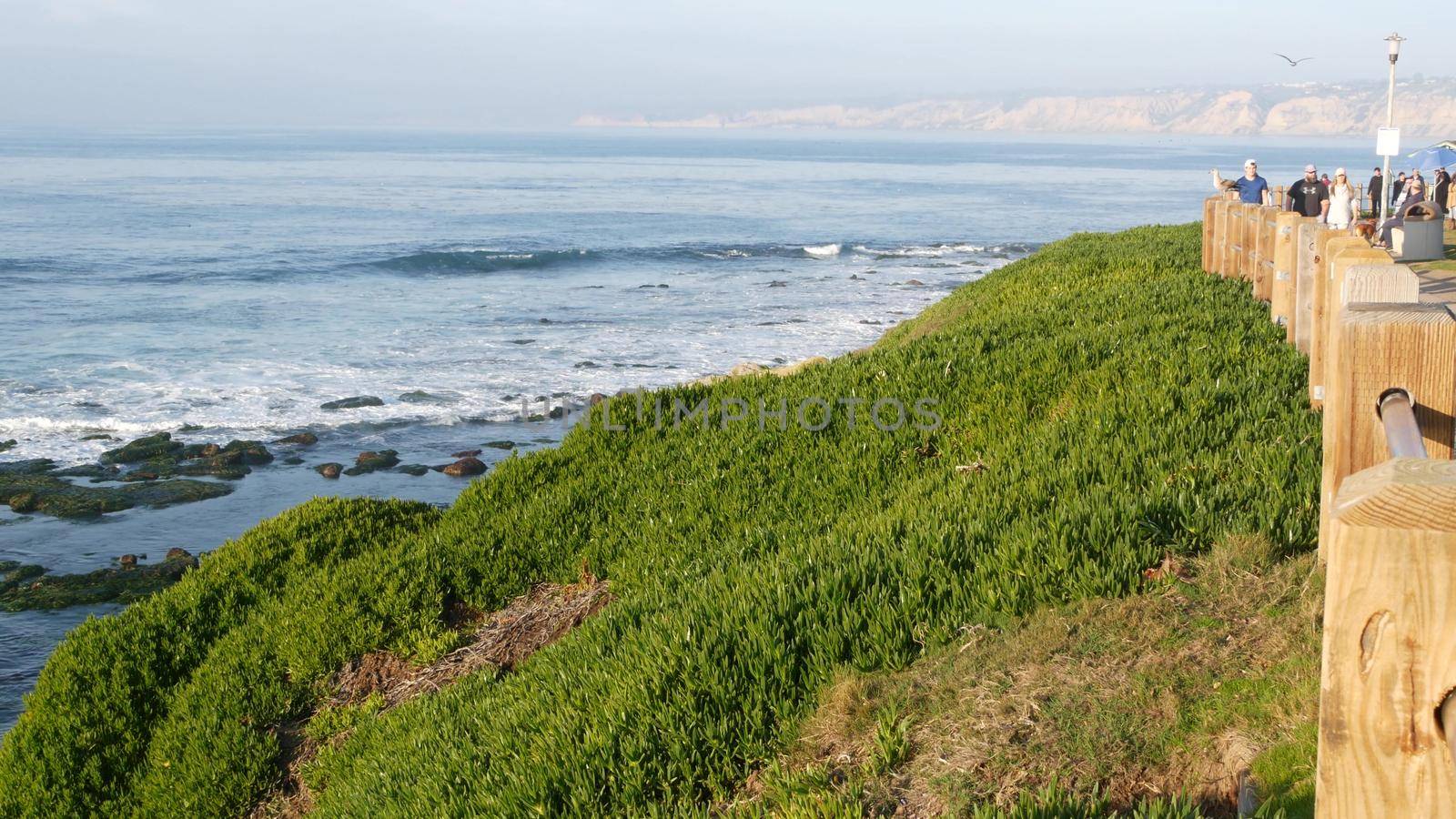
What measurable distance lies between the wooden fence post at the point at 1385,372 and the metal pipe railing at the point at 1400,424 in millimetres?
23

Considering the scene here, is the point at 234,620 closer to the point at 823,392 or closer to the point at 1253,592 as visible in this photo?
the point at 823,392

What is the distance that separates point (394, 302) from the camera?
3928cm

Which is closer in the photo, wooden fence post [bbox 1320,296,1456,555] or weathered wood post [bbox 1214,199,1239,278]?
wooden fence post [bbox 1320,296,1456,555]

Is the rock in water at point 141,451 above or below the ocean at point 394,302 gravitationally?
below

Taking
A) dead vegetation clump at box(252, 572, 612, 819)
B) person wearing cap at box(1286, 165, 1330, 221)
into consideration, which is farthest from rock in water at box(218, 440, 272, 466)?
person wearing cap at box(1286, 165, 1330, 221)

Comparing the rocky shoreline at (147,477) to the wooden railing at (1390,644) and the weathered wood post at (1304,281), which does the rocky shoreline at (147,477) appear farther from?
the wooden railing at (1390,644)

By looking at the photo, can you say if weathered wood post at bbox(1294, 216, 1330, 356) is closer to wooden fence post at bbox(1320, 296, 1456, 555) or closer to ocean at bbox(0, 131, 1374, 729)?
wooden fence post at bbox(1320, 296, 1456, 555)

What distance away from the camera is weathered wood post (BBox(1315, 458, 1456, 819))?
65.1 inches

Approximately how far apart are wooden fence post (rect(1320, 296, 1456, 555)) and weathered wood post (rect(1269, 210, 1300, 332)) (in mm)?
6747

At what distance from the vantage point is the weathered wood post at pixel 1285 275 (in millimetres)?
9328

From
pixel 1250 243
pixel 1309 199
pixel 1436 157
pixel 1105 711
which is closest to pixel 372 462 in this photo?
pixel 1250 243

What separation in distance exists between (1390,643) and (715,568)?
5.21m

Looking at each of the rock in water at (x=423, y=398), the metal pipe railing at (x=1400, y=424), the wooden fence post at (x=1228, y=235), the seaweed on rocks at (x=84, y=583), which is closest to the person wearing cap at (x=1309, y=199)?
the wooden fence post at (x=1228, y=235)

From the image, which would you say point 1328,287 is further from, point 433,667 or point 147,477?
point 147,477
